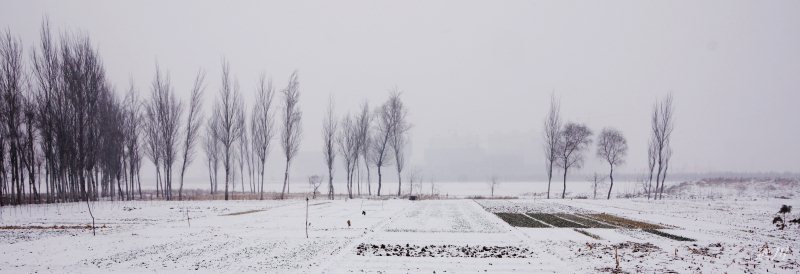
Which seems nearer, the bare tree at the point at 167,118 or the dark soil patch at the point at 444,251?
the dark soil patch at the point at 444,251

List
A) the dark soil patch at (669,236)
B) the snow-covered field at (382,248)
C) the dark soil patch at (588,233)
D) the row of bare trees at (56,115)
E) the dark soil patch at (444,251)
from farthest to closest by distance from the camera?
1. the row of bare trees at (56,115)
2. the dark soil patch at (588,233)
3. the dark soil patch at (669,236)
4. the dark soil patch at (444,251)
5. the snow-covered field at (382,248)

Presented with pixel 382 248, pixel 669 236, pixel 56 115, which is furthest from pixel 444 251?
pixel 56 115

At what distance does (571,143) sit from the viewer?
193ft

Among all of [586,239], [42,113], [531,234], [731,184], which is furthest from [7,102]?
[731,184]

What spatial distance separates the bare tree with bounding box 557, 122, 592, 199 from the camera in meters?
59.1

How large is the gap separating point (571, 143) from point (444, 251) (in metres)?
49.4

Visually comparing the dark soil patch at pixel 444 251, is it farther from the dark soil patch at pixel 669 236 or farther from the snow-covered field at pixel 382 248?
the dark soil patch at pixel 669 236

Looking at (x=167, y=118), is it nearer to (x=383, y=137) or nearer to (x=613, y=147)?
(x=383, y=137)

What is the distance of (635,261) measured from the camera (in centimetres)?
1311

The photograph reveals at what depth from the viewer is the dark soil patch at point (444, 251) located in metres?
14.1

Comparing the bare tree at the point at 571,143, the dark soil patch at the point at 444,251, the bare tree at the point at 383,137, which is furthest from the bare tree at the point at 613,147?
the dark soil patch at the point at 444,251

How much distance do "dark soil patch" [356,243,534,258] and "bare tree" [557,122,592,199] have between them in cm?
4714

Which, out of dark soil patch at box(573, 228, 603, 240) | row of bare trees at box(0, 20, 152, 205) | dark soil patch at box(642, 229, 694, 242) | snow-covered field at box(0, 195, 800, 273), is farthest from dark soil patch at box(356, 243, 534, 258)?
row of bare trees at box(0, 20, 152, 205)

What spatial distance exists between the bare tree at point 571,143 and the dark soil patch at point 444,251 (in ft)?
155
